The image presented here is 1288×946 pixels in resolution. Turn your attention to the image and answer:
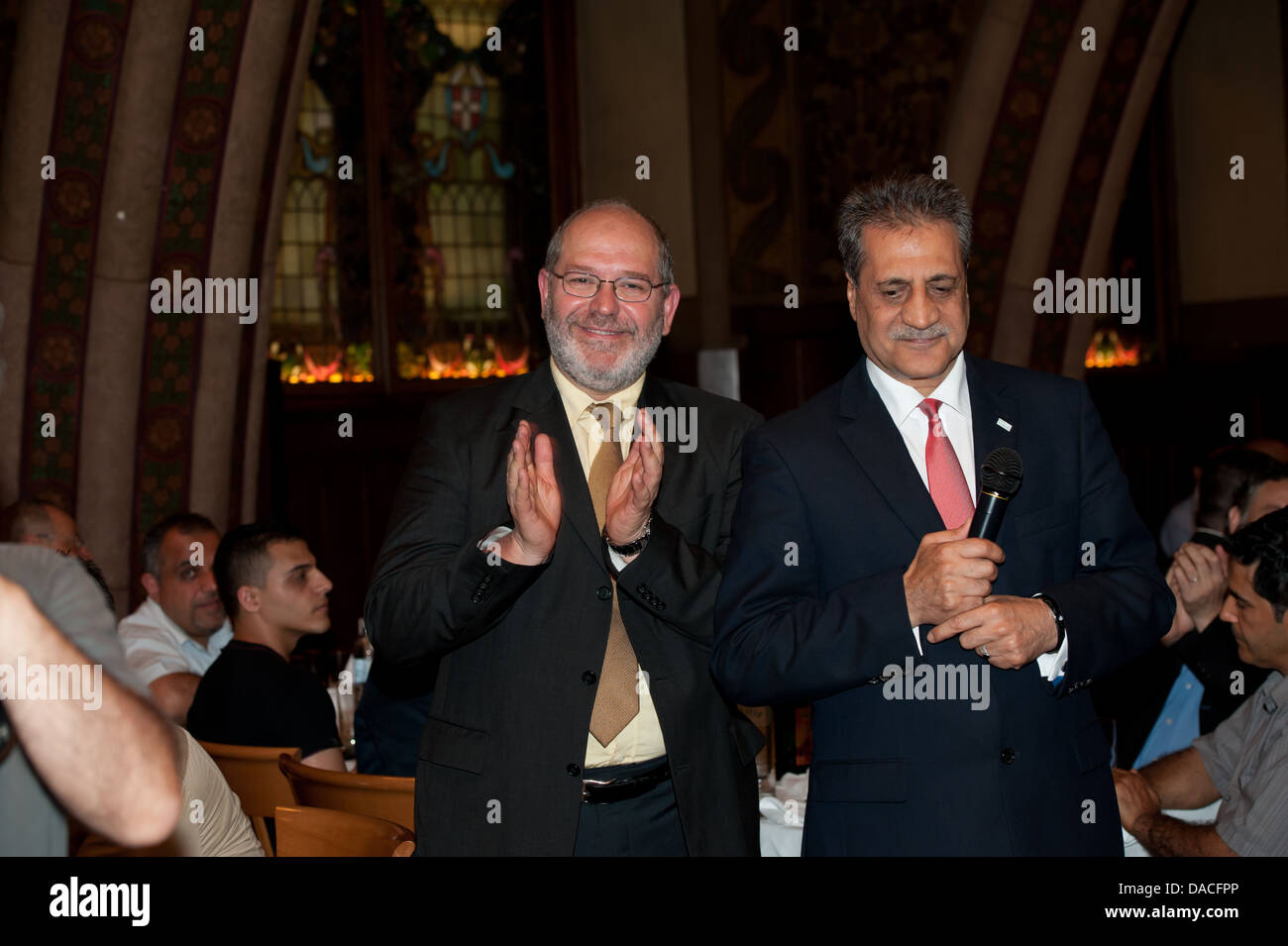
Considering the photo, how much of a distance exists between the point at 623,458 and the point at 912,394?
1.50 feet

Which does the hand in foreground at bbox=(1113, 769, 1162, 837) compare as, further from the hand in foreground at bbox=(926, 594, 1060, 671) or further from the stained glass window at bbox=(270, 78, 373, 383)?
the stained glass window at bbox=(270, 78, 373, 383)

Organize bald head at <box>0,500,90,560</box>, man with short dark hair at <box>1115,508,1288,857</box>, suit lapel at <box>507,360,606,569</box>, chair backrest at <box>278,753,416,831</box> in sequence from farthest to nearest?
1. bald head at <box>0,500,90,560</box>
2. chair backrest at <box>278,753,416,831</box>
3. man with short dark hair at <box>1115,508,1288,857</box>
4. suit lapel at <box>507,360,606,569</box>

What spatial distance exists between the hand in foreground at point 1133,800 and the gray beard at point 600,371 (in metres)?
1.19

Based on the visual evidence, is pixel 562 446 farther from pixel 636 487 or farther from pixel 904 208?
pixel 904 208

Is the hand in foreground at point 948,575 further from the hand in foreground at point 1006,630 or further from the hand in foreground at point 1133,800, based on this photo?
the hand in foreground at point 1133,800

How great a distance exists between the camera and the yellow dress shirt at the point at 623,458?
1824mm

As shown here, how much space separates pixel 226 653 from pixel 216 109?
7.21ft

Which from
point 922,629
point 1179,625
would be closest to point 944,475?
point 922,629

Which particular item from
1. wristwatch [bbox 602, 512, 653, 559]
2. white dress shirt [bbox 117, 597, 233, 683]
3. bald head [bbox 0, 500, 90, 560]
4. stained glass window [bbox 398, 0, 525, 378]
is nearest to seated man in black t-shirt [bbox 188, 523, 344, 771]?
white dress shirt [bbox 117, 597, 233, 683]

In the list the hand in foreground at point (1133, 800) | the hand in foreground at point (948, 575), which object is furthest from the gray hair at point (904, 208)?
the hand in foreground at point (1133, 800)

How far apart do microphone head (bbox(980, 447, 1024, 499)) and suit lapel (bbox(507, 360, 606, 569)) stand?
565 millimetres

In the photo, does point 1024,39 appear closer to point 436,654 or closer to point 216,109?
point 216,109

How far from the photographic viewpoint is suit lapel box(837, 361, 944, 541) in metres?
1.60

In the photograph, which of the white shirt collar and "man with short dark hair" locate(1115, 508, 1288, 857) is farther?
"man with short dark hair" locate(1115, 508, 1288, 857)
